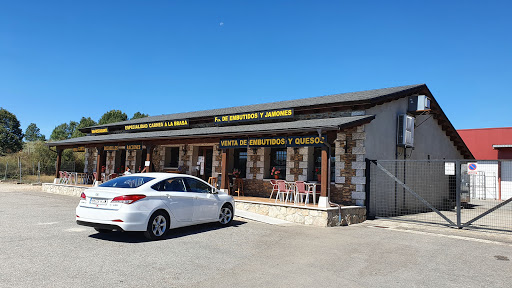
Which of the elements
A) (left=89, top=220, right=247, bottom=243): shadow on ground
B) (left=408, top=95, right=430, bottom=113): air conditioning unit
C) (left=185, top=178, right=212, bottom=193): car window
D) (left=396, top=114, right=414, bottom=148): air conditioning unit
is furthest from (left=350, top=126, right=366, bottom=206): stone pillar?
(left=185, top=178, right=212, bottom=193): car window

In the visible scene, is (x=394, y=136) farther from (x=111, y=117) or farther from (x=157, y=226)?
(x=111, y=117)

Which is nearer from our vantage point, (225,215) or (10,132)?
(225,215)

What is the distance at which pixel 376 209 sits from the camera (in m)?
12.0

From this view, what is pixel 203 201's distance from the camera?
26.3 ft

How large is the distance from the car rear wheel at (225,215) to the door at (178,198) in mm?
1192

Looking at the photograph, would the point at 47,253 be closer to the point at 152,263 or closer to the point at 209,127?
the point at 152,263

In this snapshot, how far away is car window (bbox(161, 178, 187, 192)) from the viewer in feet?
24.1

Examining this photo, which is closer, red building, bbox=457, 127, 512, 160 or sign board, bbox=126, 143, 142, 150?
sign board, bbox=126, 143, 142, 150

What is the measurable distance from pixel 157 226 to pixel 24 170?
2818 cm

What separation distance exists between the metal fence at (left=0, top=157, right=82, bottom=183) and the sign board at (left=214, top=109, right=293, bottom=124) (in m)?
15.8

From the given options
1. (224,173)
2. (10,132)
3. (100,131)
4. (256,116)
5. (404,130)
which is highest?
(10,132)

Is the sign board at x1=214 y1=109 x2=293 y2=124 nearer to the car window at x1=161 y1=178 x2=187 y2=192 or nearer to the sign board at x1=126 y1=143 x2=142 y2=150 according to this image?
the sign board at x1=126 y1=143 x2=142 y2=150

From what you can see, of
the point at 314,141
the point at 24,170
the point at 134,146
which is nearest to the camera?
the point at 314,141

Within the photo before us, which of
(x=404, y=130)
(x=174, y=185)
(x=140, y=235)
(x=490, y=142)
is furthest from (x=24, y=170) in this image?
(x=490, y=142)
